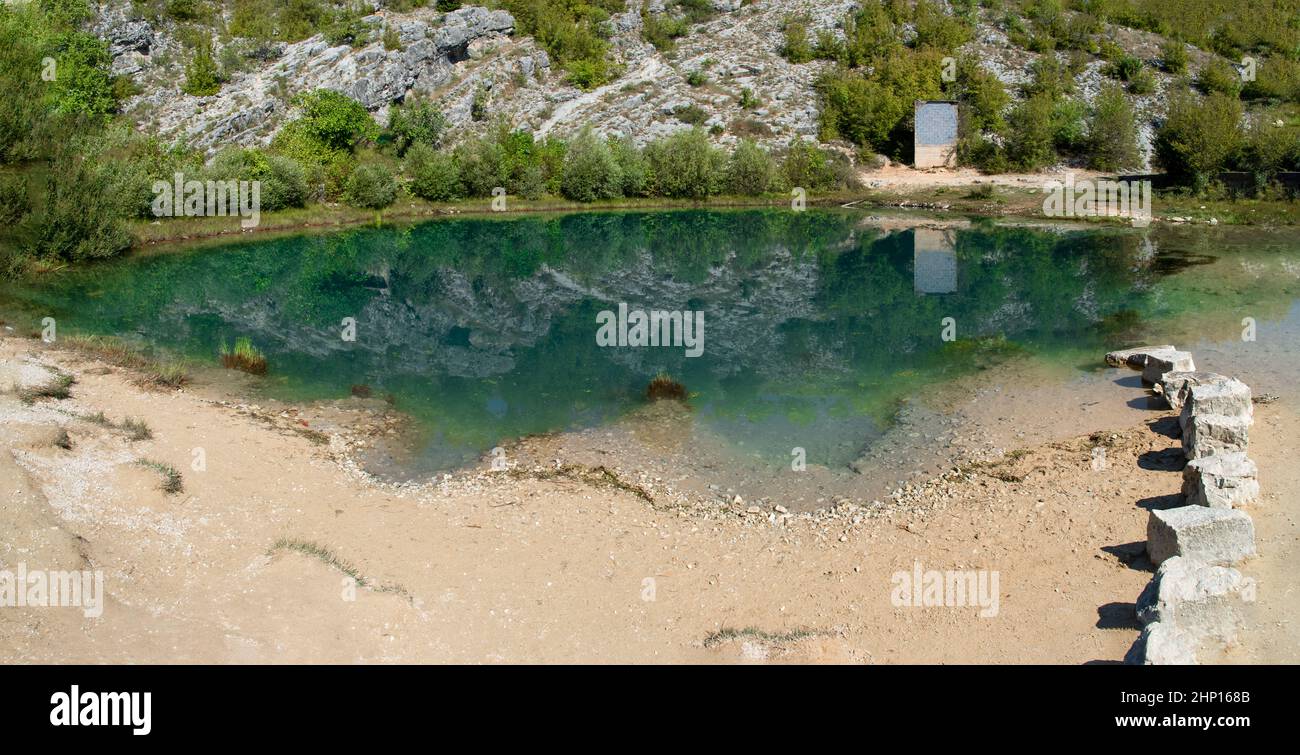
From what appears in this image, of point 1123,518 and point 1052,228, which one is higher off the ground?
point 1052,228

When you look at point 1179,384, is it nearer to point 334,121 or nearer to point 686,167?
point 686,167

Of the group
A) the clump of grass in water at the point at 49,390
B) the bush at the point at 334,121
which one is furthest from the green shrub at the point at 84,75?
the clump of grass in water at the point at 49,390

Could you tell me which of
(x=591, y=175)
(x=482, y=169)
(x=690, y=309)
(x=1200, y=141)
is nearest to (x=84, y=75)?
(x=482, y=169)

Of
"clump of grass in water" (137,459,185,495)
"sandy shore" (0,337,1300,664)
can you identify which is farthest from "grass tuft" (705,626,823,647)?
"clump of grass in water" (137,459,185,495)
